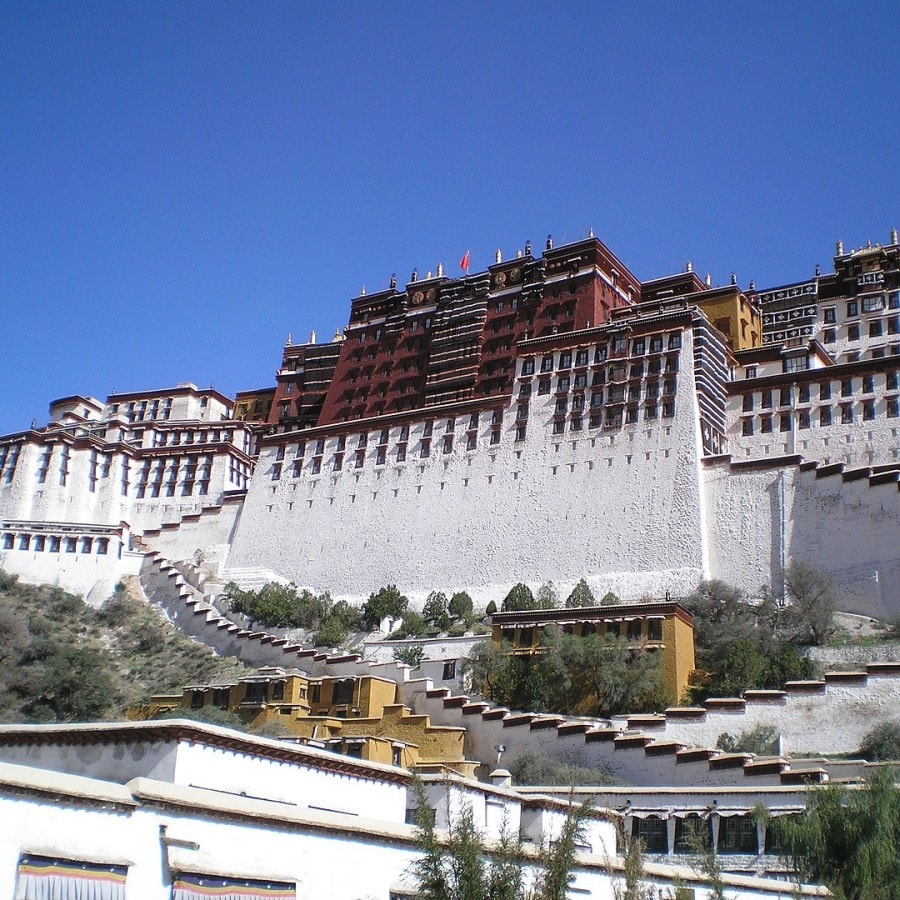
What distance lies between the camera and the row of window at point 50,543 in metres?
55.8

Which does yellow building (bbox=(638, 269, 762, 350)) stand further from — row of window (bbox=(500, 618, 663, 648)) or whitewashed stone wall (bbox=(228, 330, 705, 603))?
row of window (bbox=(500, 618, 663, 648))

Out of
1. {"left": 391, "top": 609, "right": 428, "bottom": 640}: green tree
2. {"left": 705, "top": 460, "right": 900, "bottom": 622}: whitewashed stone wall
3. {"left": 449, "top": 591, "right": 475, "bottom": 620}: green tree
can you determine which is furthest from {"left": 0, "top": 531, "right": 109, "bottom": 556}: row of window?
{"left": 705, "top": 460, "right": 900, "bottom": 622}: whitewashed stone wall

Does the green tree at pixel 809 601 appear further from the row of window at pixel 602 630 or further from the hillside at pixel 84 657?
the hillside at pixel 84 657

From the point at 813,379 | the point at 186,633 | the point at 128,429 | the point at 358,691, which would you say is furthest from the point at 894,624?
the point at 128,429

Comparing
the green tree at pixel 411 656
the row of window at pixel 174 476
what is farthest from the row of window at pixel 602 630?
the row of window at pixel 174 476

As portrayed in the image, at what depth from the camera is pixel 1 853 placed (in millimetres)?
11242

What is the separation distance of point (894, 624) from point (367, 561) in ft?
75.3

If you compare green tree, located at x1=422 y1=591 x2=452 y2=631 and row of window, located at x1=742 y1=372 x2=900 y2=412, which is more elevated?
row of window, located at x1=742 y1=372 x2=900 y2=412

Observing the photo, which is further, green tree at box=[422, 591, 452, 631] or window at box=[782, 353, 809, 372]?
window at box=[782, 353, 809, 372]

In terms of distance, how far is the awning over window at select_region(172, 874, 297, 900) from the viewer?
12.4m

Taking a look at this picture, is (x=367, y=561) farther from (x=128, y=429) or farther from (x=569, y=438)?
(x=128, y=429)

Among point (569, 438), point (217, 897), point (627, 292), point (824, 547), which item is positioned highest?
point (627, 292)

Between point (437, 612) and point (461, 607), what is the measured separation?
931 millimetres

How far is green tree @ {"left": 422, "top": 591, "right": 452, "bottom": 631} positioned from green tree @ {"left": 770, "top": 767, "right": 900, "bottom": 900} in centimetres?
2833
